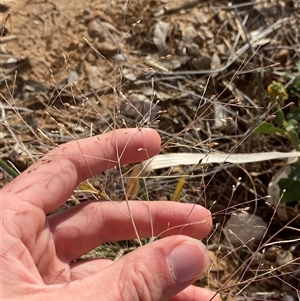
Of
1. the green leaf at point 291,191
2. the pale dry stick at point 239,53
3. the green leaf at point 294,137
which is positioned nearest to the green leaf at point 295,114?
the green leaf at point 294,137

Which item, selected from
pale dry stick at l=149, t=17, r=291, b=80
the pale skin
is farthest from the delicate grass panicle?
the pale skin

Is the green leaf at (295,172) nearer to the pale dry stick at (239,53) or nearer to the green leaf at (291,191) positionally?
the green leaf at (291,191)

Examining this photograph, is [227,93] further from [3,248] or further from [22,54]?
[3,248]

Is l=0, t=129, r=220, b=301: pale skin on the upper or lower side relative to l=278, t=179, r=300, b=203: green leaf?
upper

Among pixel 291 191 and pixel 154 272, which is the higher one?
pixel 154 272

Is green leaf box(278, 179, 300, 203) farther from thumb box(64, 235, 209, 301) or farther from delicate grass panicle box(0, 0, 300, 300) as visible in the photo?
thumb box(64, 235, 209, 301)

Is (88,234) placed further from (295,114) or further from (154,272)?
(295,114)

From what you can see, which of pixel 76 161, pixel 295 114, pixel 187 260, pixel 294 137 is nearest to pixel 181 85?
pixel 295 114
